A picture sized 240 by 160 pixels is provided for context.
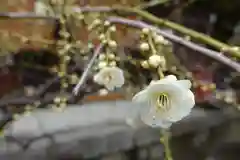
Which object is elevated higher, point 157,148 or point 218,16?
point 218,16

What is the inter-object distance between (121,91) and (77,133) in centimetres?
11

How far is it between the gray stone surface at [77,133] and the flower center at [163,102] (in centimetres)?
44

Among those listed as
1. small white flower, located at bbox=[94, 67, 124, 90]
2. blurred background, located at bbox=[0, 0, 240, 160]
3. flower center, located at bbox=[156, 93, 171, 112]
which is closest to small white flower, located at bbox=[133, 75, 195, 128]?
flower center, located at bbox=[156, 93, 171, 112]

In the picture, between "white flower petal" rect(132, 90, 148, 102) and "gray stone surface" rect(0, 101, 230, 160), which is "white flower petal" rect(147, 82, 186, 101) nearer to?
"white flower petal" rect(132, 90, 148, 102)

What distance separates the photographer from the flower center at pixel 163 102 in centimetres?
35

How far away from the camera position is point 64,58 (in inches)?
27.8

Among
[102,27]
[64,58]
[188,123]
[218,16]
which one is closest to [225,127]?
[188,123]

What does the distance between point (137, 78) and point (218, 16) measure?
42 cm

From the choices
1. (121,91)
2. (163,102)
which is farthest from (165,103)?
(121,91)

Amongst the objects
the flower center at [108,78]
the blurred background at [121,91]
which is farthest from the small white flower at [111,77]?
the blurred background at [121,91]

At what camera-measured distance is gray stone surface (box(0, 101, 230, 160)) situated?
0.81 meters

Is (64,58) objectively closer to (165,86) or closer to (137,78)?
(137,78)

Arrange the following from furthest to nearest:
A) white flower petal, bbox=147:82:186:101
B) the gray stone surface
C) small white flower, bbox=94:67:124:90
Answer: the gray stone surface
small white flower, bbox=94:67:124:90
white flower petal, bbox=147:82:186:101

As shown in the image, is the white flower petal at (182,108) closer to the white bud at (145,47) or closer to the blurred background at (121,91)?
the white bud at (145,47)
